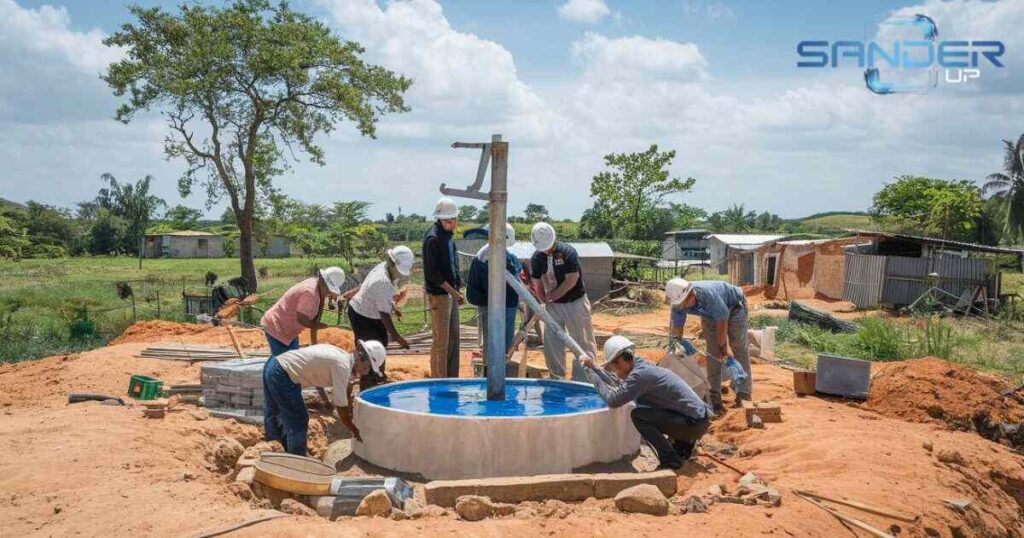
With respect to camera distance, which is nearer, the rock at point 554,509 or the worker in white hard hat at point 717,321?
the rock at point 554,509

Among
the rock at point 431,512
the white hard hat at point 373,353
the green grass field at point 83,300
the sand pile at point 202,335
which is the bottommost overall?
the green grass field at point 83,300

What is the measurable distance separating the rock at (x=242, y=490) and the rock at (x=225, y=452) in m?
0.88

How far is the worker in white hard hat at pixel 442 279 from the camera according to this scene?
25.8 feet

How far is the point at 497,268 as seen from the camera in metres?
6.74

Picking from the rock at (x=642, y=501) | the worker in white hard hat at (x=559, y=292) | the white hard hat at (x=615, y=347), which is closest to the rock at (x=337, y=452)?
the white hard hat at (x=615, y=347)

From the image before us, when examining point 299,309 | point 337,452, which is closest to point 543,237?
point 299,309

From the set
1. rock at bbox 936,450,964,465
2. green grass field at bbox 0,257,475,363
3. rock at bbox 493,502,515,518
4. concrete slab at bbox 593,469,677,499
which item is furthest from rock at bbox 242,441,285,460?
rock at bbox 936,450,964,465

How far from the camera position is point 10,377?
33.0ft

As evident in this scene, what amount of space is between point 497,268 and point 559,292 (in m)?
1.72

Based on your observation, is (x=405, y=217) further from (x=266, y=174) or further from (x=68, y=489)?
(x=68, y=489)

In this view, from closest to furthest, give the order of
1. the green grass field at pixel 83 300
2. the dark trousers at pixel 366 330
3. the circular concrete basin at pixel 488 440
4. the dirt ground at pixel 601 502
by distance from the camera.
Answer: the dirt ground at pixel 601 502, the circular concrete basin at pixel 488 440, the dark trousers at pixel 366 330, the green grass field at pixel 83 300

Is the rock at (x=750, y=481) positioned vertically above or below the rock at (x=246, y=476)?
above

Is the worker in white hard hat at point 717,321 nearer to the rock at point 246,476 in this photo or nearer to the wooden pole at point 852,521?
the wooden pole at point 852,521

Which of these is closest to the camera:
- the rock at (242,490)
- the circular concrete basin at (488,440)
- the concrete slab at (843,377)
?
the rock at (242,490)
